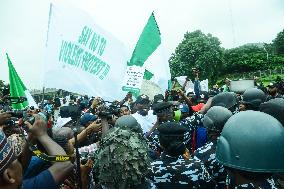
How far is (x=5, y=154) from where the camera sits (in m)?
2.13

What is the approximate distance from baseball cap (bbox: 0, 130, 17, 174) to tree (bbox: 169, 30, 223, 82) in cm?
5818

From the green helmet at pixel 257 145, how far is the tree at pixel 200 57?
57.8 meters

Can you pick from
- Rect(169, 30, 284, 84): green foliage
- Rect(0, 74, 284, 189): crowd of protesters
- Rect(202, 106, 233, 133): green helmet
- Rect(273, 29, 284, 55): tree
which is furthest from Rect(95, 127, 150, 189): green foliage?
Rect(273, 29, 284, 55): tree

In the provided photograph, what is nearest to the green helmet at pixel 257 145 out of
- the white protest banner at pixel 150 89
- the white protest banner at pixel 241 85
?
the white protest banner at pixel 150 89

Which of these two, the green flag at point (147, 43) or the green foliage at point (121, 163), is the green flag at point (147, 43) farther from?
the green foliage at point (121, 163)

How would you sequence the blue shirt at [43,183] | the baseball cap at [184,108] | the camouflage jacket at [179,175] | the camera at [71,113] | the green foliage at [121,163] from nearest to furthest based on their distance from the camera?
the blue shirt at [43,183] < the green foliage at [121,163] < the camouflage jacket at [179,175] < the camera at [71,113] < the baseball cap at [184,108]

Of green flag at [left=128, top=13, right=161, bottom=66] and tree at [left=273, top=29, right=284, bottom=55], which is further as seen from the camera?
tree at [left=273, top=29, right=284, bottom=55]

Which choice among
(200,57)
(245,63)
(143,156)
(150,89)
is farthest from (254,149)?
(245,63)

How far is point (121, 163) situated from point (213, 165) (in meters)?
1.35

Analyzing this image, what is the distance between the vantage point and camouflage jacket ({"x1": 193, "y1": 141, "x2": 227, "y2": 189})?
3.97 metres

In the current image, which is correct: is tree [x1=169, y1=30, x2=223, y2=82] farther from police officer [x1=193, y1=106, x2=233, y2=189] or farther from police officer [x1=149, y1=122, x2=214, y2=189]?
police officer [x1=149, y1=122, x2=214, y2=189]

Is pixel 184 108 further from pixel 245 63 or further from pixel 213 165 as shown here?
pixel 245 63

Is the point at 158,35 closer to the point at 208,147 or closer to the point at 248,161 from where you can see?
the point at 208,147

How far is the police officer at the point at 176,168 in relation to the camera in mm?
3564
